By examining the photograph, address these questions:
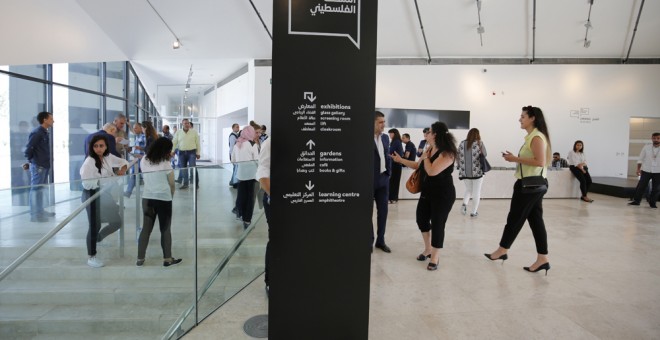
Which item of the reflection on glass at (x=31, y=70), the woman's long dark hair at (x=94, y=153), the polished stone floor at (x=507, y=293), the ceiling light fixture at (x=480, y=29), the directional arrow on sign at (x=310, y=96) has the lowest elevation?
the polished stone floor at (x=507, y=293)

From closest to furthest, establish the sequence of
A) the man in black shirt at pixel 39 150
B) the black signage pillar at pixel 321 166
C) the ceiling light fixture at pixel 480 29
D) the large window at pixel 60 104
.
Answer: the black signage pillar at pixel 321 166 → the man in black shirt at pixel 39 150 → the large window at pixel 60 104 → the ceiling light fixture at pixel 480 29

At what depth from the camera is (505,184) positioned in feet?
31.3

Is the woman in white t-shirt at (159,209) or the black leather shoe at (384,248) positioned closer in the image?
the woman in white t-shirt at (159,209)

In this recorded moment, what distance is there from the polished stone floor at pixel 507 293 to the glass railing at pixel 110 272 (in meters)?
0.28

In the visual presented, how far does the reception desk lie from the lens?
921cm

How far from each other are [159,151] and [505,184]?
27.2ft

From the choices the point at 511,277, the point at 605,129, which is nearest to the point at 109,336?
the point at 511,277

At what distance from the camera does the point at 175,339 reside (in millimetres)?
2568

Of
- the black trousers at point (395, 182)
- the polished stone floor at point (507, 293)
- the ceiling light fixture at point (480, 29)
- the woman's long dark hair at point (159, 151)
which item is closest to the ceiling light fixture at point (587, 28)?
the ceiling light fixture at point (480, 29)

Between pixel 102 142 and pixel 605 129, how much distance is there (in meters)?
13.2

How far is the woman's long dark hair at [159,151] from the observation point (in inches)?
148

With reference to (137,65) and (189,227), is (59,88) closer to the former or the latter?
(137,65)

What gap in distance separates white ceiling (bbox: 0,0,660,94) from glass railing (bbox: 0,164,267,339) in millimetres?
7048

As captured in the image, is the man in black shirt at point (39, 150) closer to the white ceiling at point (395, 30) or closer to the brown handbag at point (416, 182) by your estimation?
the white ceiling at point (395, 30)
